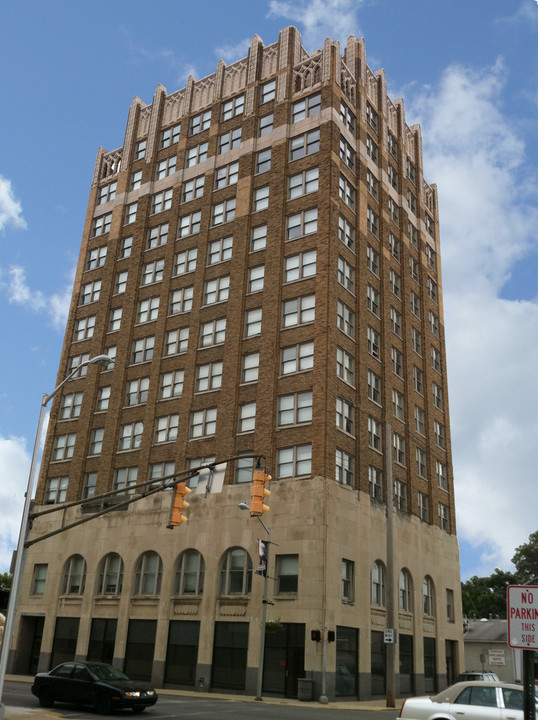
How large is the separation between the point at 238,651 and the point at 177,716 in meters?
15.7

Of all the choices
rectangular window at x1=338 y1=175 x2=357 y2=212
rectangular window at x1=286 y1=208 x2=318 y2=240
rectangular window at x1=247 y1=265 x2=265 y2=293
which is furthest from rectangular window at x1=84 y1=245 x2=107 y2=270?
rectangular window at x1=338 y1=175 x2=357 y2=212

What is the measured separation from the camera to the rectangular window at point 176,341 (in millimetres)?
48875

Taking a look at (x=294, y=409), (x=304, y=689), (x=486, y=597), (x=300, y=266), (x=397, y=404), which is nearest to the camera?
(x=304, y=689)

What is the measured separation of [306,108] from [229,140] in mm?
6821

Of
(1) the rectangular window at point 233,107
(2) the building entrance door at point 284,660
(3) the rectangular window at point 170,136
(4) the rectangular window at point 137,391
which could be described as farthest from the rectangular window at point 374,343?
(3) the rectangular window at point 170,136

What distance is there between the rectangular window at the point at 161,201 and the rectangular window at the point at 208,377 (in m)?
15.7

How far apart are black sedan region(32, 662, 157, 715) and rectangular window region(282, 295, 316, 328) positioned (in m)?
24.2

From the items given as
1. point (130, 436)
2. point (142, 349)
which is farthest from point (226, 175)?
point (130, 436)

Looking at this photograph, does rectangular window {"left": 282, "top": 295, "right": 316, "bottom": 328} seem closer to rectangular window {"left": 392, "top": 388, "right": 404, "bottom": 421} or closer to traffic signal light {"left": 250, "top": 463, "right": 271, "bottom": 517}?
rectangular window {"left": 392, "top": 388, "right": 404, "bottom": 421}

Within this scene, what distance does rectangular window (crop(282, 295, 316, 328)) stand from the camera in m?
43.2

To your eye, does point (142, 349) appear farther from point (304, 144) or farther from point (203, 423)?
point (304, 144)

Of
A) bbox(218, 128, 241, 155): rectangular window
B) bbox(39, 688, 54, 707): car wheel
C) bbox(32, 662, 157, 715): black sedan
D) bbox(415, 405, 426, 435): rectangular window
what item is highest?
bbox(218, 128, 241, 155): rectangular window

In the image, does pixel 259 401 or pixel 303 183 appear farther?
pixel 303 183

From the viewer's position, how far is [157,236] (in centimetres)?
5509
